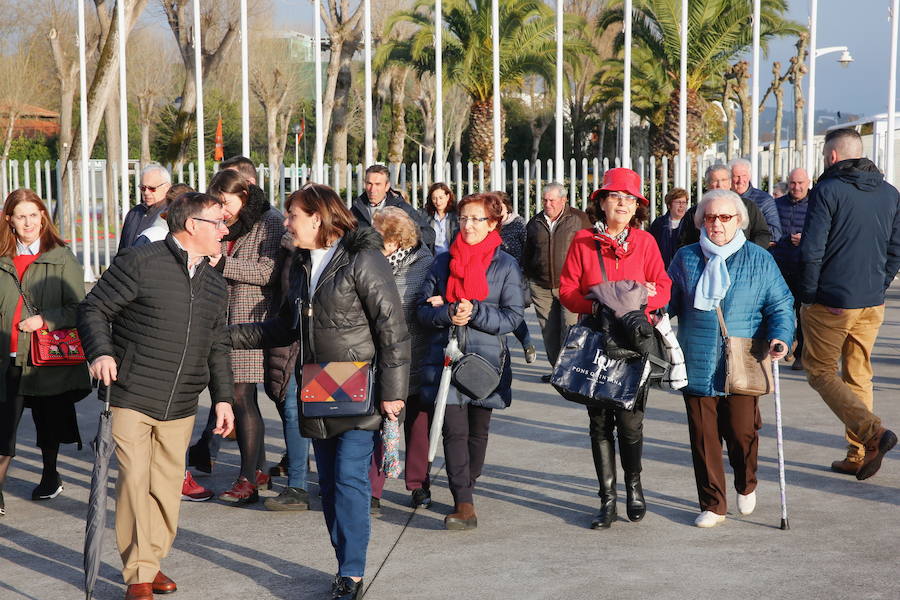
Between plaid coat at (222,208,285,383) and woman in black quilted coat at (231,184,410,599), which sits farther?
plaid coat at (222,208,285,383)

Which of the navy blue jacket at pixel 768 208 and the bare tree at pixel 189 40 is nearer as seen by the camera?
the navy blue jacket at pixel 768 208

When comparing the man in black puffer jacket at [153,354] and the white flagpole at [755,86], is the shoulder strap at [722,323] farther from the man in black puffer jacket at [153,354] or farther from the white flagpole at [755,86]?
the white flagpole at [755,86]

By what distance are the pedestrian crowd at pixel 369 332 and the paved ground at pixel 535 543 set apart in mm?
173

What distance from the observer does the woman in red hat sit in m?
5.21

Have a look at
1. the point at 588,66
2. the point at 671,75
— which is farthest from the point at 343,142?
the point at 588,66

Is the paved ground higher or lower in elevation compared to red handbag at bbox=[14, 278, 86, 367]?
lower

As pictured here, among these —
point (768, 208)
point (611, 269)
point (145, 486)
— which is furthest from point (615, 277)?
point (768, 208)

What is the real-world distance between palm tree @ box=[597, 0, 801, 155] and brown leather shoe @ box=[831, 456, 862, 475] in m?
15.7

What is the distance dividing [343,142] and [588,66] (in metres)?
17.2

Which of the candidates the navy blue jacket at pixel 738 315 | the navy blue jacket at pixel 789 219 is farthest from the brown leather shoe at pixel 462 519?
the navy blue jacket at pixel 789 219

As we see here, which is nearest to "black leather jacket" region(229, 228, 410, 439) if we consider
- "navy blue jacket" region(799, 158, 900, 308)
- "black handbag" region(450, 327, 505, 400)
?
"black handbag" region(450, 327, 505, 400)

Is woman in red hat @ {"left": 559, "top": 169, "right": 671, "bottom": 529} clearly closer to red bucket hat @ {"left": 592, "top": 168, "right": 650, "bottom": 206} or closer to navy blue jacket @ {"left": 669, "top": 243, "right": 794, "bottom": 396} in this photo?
red bucket hat @ {"left": 592, "top": 168, "right": 650, "bottom": 206}

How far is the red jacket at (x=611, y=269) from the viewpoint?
521 cm

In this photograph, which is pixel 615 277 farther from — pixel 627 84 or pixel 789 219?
pixel 627 84
